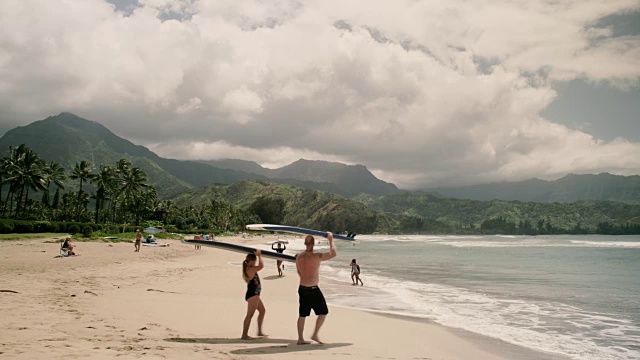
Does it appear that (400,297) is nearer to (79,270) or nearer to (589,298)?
(589,298)

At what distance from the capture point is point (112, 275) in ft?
55.8

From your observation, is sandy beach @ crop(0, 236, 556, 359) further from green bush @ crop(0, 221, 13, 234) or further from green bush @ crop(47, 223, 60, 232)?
green bush @ crop(47, 223, 60, 232)

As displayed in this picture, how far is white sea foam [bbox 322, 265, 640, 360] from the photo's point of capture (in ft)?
30.5

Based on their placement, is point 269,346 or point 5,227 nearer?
point 269,346

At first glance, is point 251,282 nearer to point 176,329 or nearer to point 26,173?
point 176,329

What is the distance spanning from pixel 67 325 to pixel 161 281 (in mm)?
9361

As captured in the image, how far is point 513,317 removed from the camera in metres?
12.2

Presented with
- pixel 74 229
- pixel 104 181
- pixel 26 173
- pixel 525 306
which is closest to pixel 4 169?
pixel 26 173

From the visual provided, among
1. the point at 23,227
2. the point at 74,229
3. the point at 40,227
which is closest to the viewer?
the point at 23,227

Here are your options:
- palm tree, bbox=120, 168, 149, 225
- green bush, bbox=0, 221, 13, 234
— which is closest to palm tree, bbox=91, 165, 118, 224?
palm tree, bbox=120, 168, 149, 225

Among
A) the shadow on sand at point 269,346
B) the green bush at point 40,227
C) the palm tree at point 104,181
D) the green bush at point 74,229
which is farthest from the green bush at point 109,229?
the shadow on sand at point 269,346

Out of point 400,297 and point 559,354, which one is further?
point 400,297

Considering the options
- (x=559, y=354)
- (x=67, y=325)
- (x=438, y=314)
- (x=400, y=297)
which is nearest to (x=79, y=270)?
(x=67, y=325)

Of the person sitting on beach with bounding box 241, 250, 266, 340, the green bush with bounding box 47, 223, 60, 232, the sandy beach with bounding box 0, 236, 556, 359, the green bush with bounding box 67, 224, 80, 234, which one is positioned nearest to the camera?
the sandy beach with bounding box 0, 236, 556, 359
